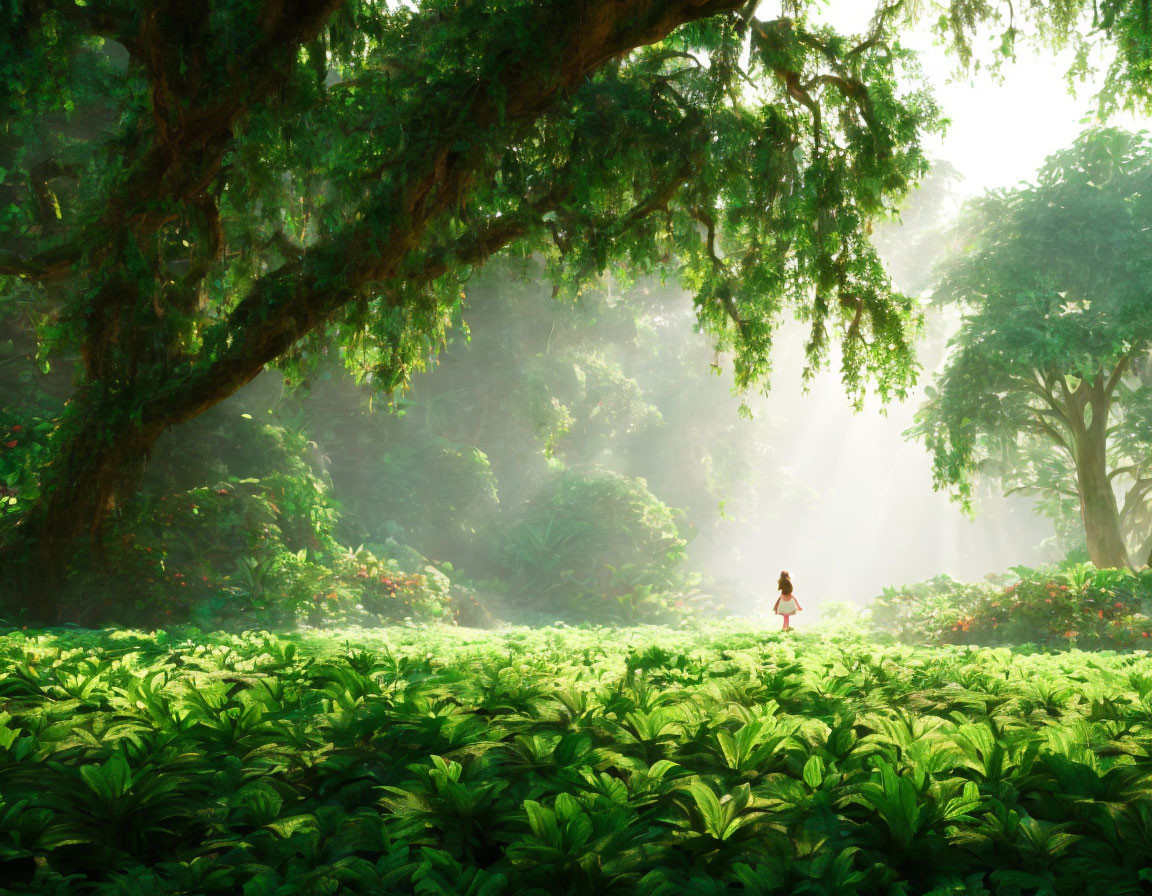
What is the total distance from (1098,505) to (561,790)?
737 inches

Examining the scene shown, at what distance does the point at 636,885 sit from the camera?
203 cm

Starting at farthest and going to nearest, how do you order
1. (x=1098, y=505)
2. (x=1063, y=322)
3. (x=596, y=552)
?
(x=596, y=552)
(x=1098, y=505)
(x=1063, y=322)

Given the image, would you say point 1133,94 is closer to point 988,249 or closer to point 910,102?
point 910,102

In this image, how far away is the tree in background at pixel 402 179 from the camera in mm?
7219

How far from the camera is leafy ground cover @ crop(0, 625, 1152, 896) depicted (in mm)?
2084

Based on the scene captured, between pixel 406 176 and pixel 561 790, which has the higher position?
pixel 406 176

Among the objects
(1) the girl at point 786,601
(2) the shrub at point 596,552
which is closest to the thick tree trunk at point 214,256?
(1) the girl at point 786,601

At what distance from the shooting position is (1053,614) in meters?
13.2

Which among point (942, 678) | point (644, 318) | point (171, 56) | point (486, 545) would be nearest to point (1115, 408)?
point (644, 318)

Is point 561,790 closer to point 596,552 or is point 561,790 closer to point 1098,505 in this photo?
point 1098,505

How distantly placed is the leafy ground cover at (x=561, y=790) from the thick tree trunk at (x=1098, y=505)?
15921 millimetres

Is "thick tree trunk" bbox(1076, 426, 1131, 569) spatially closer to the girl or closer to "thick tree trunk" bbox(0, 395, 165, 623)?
the girl

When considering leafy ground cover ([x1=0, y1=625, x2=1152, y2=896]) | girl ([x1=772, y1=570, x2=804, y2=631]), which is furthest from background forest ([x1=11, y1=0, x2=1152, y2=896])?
girl ([x1=772, y1=570, x2=804, y2=631])

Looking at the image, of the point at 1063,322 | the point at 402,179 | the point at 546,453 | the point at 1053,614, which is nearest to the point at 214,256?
the point at 402,179
